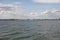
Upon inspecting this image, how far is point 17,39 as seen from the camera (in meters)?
10.6

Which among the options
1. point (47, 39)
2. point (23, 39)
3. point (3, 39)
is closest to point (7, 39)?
point (3, 39)

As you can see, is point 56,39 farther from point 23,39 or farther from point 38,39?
point 23,39

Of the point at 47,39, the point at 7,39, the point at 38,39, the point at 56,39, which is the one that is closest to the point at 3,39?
the point at 7,39

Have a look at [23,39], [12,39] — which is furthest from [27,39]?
[12,39]

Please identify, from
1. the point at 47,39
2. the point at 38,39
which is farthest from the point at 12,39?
the point at 47,39

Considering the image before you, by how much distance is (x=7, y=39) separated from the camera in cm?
1047

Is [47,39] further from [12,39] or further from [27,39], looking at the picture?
[12,39]

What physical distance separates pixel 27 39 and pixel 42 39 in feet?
3.79

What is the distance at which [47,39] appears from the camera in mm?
10273

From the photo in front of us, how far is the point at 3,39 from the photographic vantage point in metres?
10.4

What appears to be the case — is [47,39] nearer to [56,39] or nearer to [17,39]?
[56,39]

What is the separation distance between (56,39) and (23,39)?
8.10ft

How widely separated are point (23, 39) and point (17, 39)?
1.50 feet

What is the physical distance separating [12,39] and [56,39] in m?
3.27
